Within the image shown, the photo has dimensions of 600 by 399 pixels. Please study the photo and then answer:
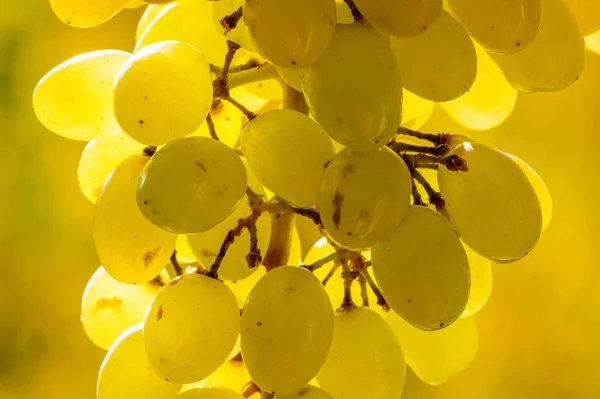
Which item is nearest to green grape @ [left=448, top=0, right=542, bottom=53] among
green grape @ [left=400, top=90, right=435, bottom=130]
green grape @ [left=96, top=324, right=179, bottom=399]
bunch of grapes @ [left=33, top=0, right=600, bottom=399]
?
bunch of grapes @ [left=33, top=0, right=600, bottom=399]

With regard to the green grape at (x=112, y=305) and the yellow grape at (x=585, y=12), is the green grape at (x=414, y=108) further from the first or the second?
the green grape at (x=112, y=305)

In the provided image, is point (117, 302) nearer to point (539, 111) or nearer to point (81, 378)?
point (81, 378)

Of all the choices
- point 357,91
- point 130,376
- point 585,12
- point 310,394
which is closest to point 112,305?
point 130,376

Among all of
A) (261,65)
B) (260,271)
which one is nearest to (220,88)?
(261,65)

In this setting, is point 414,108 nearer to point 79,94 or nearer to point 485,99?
point 485,99

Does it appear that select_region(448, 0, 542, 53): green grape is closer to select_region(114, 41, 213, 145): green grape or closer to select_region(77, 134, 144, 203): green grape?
select_region(114, 41, 213, 145): green grape
